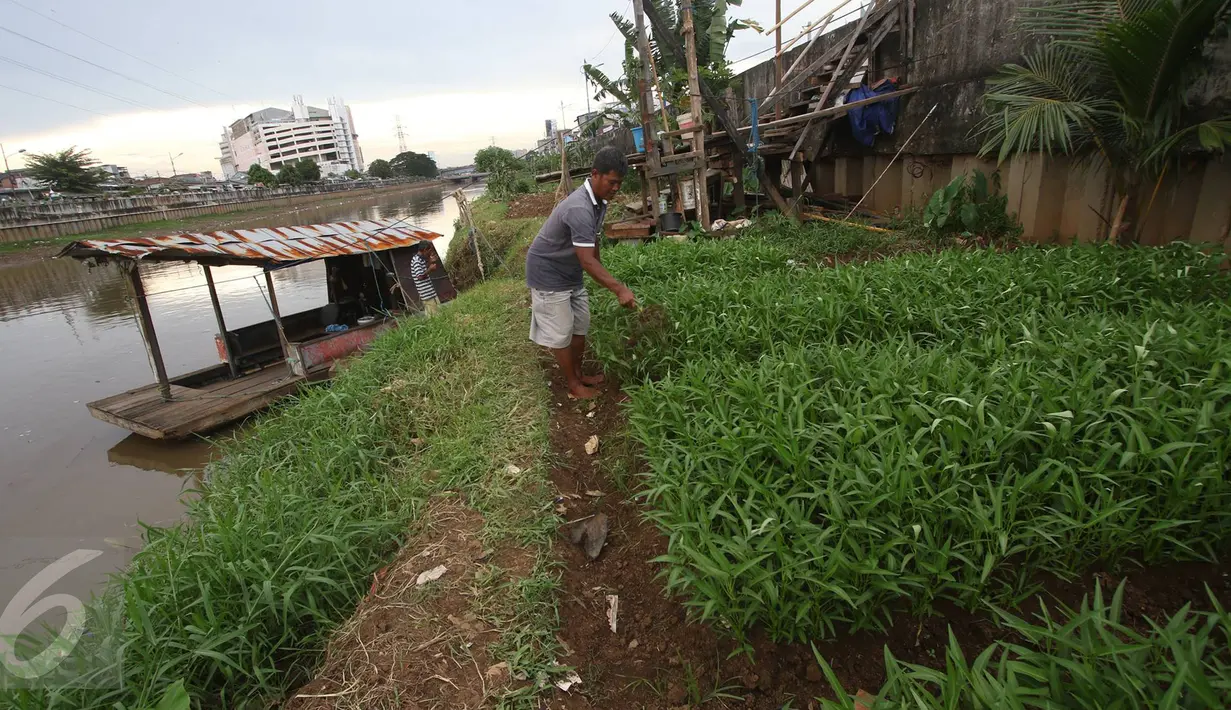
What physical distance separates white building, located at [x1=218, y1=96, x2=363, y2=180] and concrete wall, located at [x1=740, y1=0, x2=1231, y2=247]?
326 ft

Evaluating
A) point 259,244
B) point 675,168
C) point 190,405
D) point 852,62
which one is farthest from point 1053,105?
point 190,405

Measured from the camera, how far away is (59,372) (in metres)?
9.76

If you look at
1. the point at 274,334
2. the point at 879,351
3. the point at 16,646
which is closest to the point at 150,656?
the point at 16,646

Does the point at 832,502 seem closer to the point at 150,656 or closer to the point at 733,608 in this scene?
the point at 733,608

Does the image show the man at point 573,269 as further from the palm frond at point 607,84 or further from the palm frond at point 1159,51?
the palm frond at point 607,84

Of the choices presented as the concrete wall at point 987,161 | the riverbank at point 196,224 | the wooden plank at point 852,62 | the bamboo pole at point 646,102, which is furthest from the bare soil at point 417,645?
the riverbank at point 196,224

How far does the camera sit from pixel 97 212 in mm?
25906

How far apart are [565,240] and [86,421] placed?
799 cm

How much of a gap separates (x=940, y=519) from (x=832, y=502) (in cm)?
34

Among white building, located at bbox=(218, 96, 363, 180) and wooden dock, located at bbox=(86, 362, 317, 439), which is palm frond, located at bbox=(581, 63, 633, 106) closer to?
wooden dock, located at bbox=(86, 362, 317, 439)

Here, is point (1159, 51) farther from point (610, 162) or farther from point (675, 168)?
point (675, 168)

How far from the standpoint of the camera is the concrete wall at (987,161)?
449cm

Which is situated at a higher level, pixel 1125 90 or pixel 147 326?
pixel 1125 90

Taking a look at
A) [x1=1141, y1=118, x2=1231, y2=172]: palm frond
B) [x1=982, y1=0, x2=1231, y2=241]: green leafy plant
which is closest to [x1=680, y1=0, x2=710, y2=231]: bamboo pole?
[x1=982, y1=0, x2=1231, y2=241]: green leafy plant
